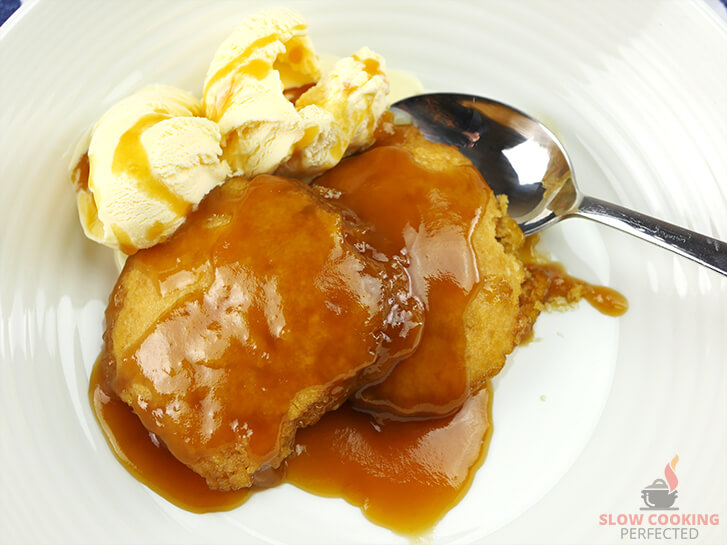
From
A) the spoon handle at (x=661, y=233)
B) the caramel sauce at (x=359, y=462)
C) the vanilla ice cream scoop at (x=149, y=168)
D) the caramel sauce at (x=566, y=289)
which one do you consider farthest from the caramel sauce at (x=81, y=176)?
the spoon handle at (x=661, y=233)

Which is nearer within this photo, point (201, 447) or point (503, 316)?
point (201, 447)

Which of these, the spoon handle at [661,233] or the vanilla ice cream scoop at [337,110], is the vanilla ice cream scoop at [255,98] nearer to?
the vanilla ice cream scoop at [337,110]

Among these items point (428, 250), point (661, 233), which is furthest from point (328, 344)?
point (661, 233)

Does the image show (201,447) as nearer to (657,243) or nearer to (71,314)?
(71,314)

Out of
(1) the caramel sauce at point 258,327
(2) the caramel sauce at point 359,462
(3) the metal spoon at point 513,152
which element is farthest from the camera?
(3) the metal spoon at point 513,152

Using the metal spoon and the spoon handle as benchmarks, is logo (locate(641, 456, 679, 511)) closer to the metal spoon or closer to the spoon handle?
the spoon handle

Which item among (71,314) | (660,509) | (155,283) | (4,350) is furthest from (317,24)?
(660,509)

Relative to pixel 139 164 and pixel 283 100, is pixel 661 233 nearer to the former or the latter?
pixel 283 100
